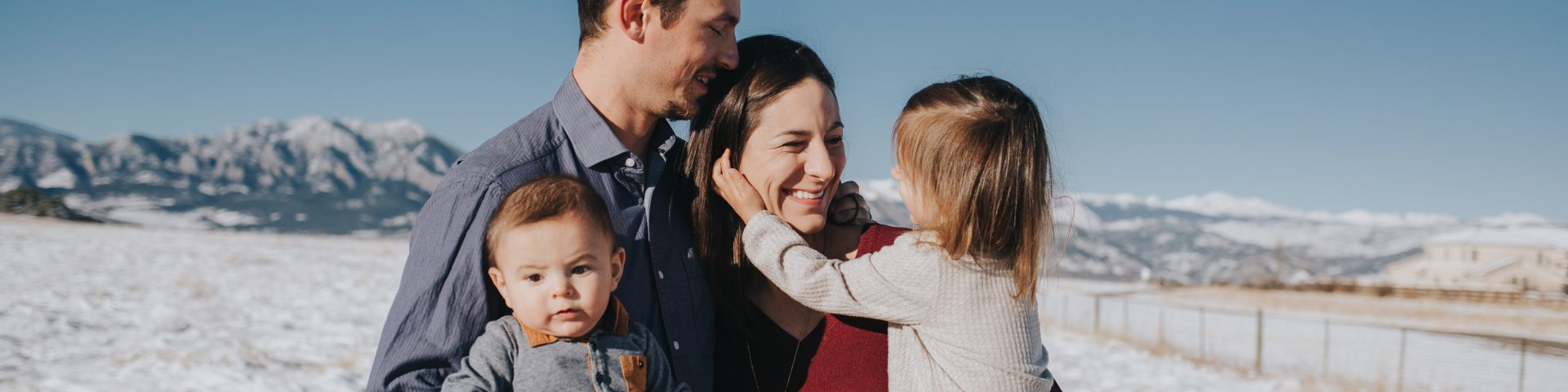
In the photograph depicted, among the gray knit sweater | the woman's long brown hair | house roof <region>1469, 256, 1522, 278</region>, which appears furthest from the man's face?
house roof <region>1469, 256, 1522, 278</region>

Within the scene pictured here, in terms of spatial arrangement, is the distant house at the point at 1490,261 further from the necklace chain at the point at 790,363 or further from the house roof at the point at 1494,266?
the necklace chain at the point at 790,363

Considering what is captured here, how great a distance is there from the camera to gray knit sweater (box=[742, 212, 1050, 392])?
8.67 feet

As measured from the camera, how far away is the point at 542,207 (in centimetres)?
210

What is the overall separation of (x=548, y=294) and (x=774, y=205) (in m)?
1.07

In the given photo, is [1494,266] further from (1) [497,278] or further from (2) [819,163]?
(1) [497,278]

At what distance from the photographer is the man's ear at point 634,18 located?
2.74 metres

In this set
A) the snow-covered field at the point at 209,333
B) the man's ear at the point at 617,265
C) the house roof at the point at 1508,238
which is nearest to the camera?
the man's ear at the point at 617,265

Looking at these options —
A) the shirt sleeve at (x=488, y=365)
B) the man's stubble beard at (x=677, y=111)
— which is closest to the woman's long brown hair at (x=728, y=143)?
the man's stubble beard at (x=677, y=111)

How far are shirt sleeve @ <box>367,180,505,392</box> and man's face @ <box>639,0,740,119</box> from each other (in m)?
0.78

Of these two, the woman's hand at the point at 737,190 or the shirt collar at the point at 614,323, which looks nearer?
the shirt collar at the point at 614,323

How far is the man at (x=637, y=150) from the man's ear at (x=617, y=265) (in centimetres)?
27

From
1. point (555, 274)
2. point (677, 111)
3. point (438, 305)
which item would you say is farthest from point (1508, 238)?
point (438, 305)

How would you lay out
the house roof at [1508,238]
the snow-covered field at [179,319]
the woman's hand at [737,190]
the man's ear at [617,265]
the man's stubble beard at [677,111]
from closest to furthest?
the man's ear at [617,265], the man's stubble beard at [677,111], the woman's hand at [737,190], the snow-covered field at [179,319], the house roof at [1508,238]

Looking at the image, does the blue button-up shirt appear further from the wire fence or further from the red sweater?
the wire fence
